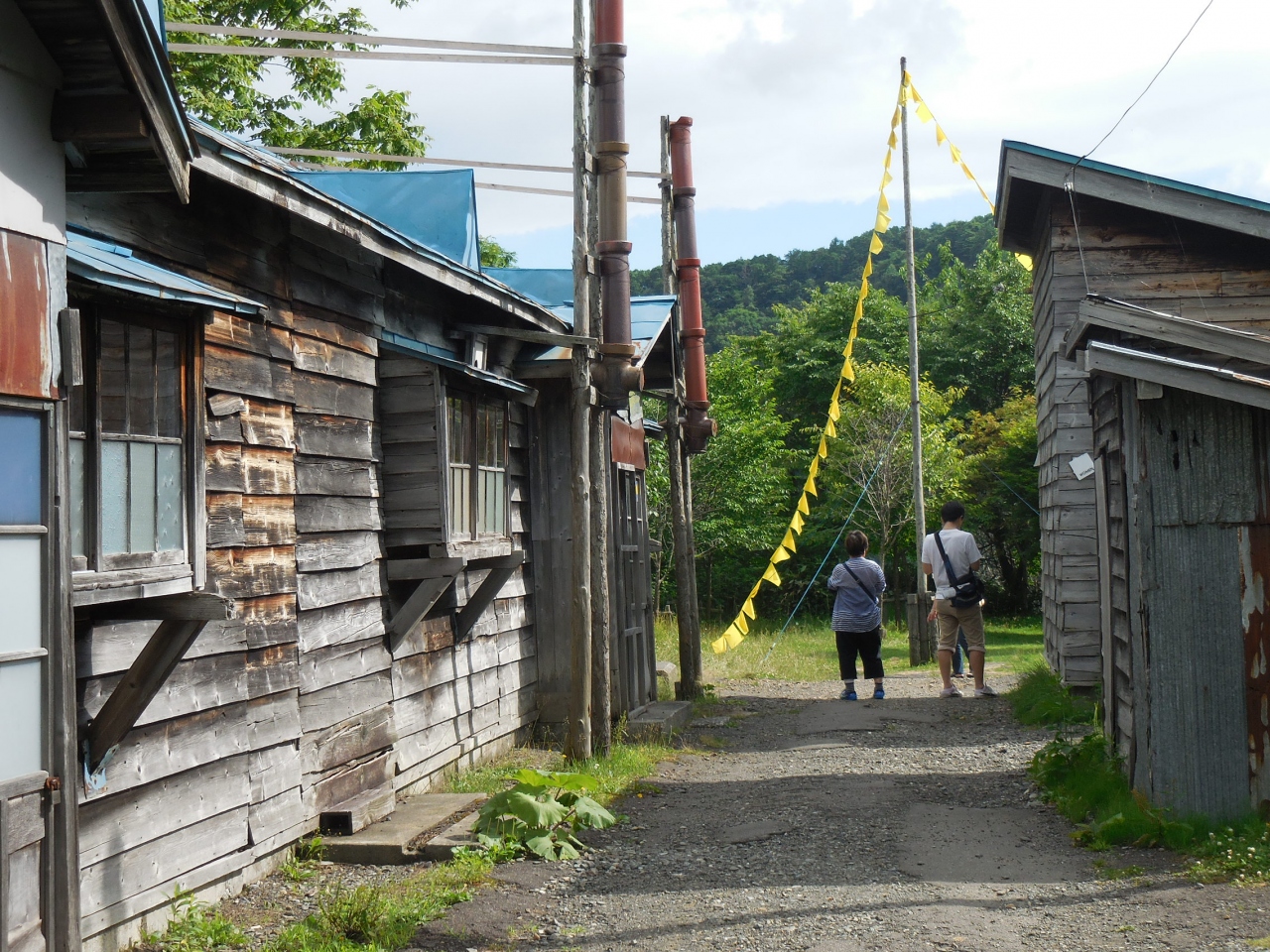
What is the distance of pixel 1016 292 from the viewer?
36.8 meters

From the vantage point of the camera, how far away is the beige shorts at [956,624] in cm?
1181

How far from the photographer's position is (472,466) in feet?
26.9

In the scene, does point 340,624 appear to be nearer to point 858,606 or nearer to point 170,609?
point 170,609

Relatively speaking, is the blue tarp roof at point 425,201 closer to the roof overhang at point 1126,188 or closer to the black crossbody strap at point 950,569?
the roof overhang at point 1126,188

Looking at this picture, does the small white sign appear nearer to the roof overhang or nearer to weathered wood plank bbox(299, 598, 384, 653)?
the roof overhang

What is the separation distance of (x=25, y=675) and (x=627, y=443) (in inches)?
345

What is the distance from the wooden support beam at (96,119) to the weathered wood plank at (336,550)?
2686 millimetres

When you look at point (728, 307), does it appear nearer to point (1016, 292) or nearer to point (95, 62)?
point (1016, 292)

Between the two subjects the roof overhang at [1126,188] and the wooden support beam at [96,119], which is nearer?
the wooden support beam at [96,119]

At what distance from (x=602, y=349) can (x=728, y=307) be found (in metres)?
53.1

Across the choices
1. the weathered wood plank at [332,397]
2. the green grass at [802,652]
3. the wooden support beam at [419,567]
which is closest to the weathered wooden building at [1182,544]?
the wooden support beam at [419,567]

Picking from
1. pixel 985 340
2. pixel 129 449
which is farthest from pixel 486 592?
pixel 985 340

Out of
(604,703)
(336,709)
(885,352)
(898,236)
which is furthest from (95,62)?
(898,236)

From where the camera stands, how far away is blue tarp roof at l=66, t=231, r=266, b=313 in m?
4.00
